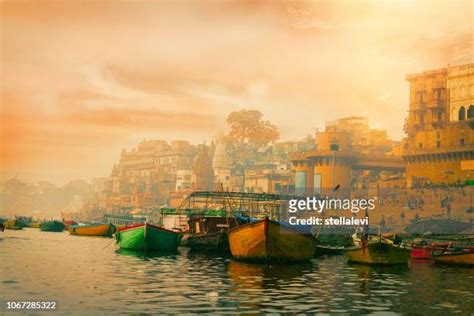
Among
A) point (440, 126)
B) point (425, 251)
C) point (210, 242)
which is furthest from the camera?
point (440, 126)

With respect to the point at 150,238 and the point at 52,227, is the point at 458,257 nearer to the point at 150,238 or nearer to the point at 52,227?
the point at 150,238

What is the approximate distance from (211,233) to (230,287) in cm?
2588

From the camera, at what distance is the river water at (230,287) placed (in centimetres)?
2559

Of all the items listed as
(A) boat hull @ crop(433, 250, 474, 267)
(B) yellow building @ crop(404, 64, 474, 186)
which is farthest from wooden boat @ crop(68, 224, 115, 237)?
(A) boat hull @ crop(433, 250, 474, 267)

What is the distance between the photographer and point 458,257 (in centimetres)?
4681

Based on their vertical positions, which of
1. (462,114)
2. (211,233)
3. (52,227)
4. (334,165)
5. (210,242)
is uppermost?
(462,114)

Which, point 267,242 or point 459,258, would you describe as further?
point 459,258

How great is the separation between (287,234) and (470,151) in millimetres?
71593

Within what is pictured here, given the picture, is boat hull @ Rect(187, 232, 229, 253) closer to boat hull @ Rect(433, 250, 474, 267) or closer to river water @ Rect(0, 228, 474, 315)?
river water @ Rect(0, 228, 474, 315)

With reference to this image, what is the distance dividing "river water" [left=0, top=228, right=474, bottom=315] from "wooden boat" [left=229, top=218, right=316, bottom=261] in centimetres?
108

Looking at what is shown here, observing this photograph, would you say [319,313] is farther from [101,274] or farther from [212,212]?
[212,212]

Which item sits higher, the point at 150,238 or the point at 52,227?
the point at 150,238

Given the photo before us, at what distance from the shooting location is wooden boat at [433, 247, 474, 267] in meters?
46.1

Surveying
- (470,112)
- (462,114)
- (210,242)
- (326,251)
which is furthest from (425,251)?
(462,114)
